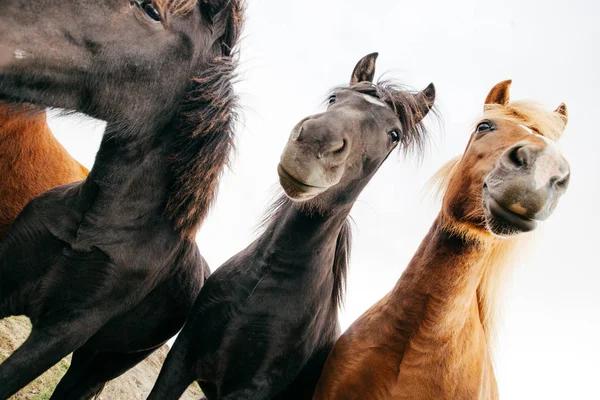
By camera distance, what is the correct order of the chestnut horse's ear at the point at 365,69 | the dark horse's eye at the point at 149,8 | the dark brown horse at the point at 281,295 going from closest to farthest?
the dark horse's eye at the point at 149,8
the dark brown horse at the point at 281,295
the chestnut horse's ear at the point at 365,69

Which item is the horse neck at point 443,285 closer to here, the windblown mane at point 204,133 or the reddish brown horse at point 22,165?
the windblown mane at point 204,133

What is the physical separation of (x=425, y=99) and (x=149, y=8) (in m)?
1.94

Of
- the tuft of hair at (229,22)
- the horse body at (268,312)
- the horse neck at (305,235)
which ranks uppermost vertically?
the tuft of hair at (229,22)

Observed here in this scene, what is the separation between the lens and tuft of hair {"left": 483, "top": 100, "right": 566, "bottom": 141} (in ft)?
9.77

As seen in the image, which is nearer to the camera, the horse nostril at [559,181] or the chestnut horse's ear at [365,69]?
the horse nostril at [559,181]

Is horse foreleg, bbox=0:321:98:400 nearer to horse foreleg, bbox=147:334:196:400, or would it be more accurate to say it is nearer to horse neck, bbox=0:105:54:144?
horse foreleg, bbox=147:334:196:400

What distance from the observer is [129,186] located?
2902 millimetres

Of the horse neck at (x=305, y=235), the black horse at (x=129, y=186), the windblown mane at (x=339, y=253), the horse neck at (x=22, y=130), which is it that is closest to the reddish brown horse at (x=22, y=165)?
the horse neck at (x=22, y=130)

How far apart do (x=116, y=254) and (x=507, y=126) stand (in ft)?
7.73

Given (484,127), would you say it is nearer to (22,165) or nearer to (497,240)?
(497,240)

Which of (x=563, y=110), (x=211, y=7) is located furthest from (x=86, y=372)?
(x=563, y=110)

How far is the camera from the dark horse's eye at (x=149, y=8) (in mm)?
2429

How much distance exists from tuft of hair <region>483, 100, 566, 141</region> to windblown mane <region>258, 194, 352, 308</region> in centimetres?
129

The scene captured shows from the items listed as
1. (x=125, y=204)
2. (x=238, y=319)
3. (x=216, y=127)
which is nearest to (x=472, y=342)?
(x=238, y=319)
